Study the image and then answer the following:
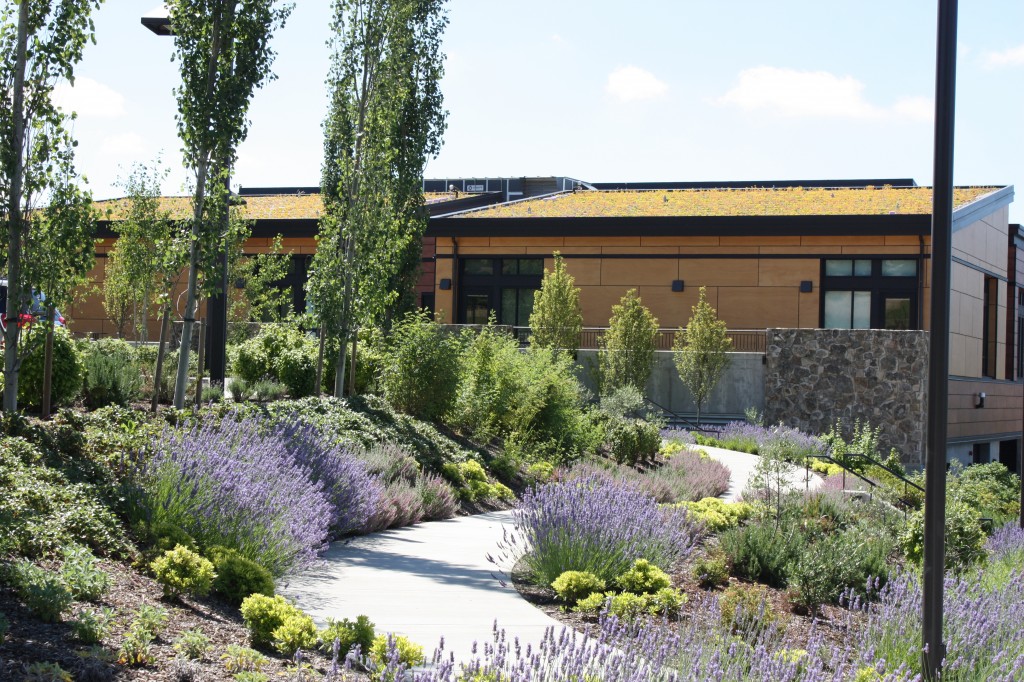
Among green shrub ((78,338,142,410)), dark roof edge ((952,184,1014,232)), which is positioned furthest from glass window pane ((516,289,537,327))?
green shrub ((78,338,142,410))

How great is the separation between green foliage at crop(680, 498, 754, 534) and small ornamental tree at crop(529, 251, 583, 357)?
18013 millimetres

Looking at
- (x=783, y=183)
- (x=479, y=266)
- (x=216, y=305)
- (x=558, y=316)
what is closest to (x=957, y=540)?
(x=216, y=305)

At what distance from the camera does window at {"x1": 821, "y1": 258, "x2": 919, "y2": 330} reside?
32.1 metres

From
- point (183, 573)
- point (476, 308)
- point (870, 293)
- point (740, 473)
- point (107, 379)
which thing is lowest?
point (740, 473)

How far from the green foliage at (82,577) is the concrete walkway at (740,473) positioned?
907 centimetres

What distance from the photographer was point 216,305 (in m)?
17.3

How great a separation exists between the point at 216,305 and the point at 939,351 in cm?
1386

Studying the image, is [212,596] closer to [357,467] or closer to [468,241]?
[357,467]

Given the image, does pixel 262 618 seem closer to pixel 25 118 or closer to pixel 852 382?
pixel 25 118

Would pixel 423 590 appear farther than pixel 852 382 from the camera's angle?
No

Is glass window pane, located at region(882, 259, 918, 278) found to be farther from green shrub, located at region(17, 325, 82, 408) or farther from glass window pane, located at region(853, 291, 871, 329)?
green shrub, located at region(17, 325, 82, 408)

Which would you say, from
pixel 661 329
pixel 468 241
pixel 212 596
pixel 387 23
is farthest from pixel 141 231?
pixel 212 596

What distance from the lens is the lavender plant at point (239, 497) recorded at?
24.4 feet

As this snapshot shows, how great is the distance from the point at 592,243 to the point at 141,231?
15.3 m
